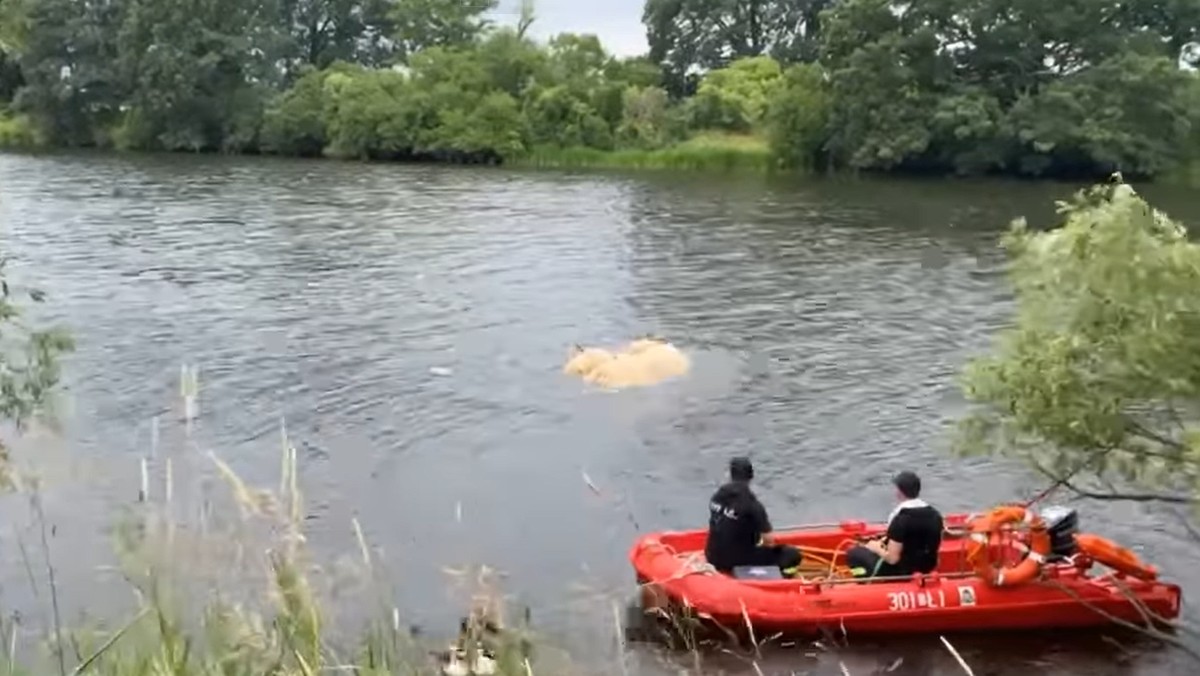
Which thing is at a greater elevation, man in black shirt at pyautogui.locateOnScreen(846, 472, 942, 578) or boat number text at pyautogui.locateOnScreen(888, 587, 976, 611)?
man in black shirt at pyautogui.locateOnScreen(846, 472, 942, 578)

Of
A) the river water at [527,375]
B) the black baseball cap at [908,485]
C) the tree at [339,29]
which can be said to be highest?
the tree at [339,29]

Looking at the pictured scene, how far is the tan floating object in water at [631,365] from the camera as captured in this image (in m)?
22.9

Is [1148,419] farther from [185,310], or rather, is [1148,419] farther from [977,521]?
[185,310]

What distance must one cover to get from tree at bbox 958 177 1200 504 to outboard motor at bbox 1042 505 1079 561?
1955mm

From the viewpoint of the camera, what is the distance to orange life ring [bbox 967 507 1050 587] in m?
13.2

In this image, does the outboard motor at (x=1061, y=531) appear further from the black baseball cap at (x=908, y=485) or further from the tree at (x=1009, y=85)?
the tree at (x=1009, y=85)

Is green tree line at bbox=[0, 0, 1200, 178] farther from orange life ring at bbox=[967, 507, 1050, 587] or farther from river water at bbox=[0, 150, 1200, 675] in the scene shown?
orange life ring at bbox=[967, 507, 1050, 587]

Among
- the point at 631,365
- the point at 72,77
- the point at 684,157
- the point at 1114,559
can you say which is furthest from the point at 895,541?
the point at 72,77

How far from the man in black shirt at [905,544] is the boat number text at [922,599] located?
0.39 metres

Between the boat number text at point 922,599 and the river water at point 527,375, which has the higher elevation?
the boat number text at point 922,599

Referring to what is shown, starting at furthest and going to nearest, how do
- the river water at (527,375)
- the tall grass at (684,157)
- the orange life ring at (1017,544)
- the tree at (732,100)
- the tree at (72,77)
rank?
the tree at (72,77) → the tree at (732,100) → the tall grass at (684,157) → the river water at (527,375) → the orange life ring at (1017,544)

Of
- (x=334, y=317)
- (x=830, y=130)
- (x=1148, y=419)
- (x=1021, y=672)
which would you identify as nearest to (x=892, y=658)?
(x=1021, y=672)

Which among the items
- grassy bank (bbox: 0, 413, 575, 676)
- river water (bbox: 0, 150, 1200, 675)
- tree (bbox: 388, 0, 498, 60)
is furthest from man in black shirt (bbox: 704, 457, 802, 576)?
tree (bbox: 388, 0, 498, 60)

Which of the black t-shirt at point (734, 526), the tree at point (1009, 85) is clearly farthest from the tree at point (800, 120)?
the black t-shirt at point (734, 526)
